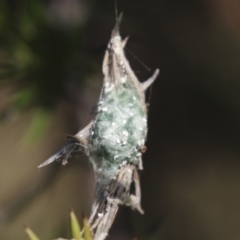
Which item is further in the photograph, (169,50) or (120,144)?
(169,50)

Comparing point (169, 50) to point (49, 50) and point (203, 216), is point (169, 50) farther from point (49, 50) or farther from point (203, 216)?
point (203, 216)

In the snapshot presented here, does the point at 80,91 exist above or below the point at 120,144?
above

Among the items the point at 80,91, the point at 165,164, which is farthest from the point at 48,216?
the point at 80,91

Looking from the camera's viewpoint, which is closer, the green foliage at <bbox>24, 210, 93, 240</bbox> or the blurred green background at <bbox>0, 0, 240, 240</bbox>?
the green foliage at <bbox>24, 210, 93, 240</bbox>

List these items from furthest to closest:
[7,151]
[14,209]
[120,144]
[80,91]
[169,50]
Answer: [7,151] < [169,50] < [14,209] < [80,91] < [120,144]

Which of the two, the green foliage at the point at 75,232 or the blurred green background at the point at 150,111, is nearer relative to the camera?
the green foliage at the point at 75,232

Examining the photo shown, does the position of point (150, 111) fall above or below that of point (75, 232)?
above

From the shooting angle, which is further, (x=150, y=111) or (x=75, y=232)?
(x=150, y=111)

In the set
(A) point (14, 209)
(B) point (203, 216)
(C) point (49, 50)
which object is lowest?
(B) point (203, 216)
